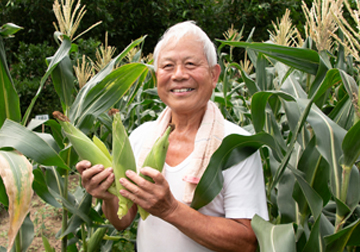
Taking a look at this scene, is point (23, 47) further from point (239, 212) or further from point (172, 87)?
point (239, 212)

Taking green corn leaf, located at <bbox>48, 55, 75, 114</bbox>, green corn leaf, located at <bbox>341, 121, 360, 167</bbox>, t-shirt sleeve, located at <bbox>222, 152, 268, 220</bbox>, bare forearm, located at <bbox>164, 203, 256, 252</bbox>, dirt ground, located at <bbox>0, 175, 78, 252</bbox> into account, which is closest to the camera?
green corn leaf, located at <bbox>341, 121, 360, 167</bbox>

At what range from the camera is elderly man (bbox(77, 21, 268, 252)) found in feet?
3.85

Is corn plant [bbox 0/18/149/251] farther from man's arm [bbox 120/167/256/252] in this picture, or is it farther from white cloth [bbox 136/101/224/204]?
man's arm [bbox 120/167/256/252]

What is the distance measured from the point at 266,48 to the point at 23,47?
5.48 m

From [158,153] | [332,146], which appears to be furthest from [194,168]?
[332,146]

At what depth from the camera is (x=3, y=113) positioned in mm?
1241

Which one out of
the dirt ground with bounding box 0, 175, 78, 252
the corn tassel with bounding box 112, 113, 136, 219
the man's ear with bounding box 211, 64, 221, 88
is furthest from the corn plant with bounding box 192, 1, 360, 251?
the dirt ground with bounding box 0, 175, 78, 252

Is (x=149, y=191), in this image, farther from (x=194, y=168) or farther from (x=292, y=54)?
(x=292, y=54)

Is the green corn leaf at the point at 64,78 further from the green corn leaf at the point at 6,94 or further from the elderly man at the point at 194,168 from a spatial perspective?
the elderly man at the point at 194,168

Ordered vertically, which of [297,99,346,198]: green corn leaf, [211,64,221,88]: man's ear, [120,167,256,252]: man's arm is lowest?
[120,167,256,252]: man's arm

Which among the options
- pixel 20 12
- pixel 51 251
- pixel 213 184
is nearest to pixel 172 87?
pixel 213 184

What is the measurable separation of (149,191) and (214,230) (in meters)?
0.37

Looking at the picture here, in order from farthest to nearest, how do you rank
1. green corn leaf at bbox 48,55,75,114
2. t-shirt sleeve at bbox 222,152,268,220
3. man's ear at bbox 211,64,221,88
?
1. green corn leaf at bbox 48,55,75,114
2. man's ear at bbox 211,64,221,88
3. t-shirt sleeve at bbox 222,152,268,220

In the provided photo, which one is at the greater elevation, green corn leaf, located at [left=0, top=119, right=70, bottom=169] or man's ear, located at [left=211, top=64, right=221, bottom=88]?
man's ear, located at [left=211, top=64, right=221, bottom=88]
